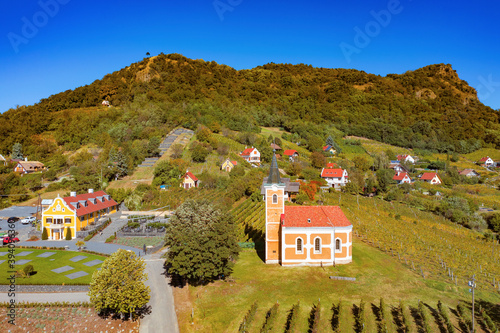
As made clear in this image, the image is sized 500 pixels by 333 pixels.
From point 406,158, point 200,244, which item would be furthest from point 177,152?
point 406,158

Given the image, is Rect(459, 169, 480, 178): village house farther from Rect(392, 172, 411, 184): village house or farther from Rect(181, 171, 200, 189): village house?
Rect(181, 171, 200, 189): village house

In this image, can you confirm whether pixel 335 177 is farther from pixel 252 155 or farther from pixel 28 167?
pixel 28 167

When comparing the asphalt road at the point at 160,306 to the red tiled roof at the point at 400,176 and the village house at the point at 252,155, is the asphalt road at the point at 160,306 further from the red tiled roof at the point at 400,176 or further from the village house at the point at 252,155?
the red tiled roof at the point at 400,176

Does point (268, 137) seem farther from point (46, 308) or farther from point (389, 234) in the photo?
point (46, 308)

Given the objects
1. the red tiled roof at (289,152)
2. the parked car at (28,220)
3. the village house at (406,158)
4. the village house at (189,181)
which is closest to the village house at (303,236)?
the village house at (189,181)

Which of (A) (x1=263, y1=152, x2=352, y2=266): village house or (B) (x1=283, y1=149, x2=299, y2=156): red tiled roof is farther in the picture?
(B) (x1=283, y1=149, x2=299, y2=156): red tiled roof

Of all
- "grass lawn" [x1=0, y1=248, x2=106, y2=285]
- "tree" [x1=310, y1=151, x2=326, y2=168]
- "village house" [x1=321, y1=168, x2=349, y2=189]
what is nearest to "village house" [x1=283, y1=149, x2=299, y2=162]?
"tree" [x1=310, y1=151, x2=326, y2=168]
